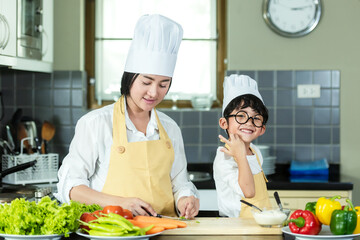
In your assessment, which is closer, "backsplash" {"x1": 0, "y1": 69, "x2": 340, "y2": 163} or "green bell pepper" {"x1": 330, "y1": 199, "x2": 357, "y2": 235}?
"green bell pepper" {"x1": 330, "y1": 199, "x2": 357, "y2": 235}

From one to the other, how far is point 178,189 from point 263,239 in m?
0.56

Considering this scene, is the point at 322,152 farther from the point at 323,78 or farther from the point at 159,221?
the point at 159,221

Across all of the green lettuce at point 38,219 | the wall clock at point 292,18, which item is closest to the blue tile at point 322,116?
Answer: the wall clock at point 292,18

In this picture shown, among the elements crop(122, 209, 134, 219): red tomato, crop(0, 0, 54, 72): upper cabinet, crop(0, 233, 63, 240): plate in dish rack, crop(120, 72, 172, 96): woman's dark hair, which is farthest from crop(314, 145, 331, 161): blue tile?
crop(0, 233, 63, 240): plate in dish rack

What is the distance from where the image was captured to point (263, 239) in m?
1.83

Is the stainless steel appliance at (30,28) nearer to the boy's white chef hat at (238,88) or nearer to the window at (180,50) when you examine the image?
the window at (180,50)

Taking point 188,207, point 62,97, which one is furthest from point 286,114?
point 188,207

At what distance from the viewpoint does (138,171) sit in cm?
221

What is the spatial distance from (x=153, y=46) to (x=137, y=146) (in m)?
0.40

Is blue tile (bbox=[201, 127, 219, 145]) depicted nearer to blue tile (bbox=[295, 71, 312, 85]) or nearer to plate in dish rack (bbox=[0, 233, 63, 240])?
blue tile (bbox=[295, 71, 312, 85])

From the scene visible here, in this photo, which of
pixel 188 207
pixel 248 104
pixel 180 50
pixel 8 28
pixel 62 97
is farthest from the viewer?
pixel 180 50

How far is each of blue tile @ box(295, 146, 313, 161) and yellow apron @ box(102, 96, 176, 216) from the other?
1979 mm

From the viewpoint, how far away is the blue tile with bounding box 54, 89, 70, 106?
13.4ft

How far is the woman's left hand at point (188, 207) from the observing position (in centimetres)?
212
